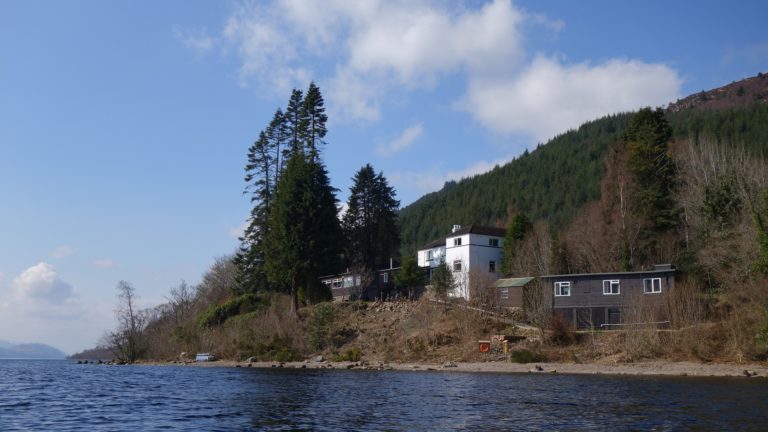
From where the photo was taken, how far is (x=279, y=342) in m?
65.4

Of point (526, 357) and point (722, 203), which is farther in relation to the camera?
point (722, 203)

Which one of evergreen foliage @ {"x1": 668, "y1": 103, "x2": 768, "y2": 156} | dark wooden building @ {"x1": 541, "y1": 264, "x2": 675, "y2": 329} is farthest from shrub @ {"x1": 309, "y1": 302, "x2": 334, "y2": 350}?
evergreen foliage @ {"x1": 668, "y1": 103, "x2": 768, "y2": 156}

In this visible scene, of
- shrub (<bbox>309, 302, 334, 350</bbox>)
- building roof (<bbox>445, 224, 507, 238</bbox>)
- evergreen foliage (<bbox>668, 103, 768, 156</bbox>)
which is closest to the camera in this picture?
shrub (<bbox>309, 302, 334, 350</bbox>)

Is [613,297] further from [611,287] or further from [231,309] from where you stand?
[231,309]

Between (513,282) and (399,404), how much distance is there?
122 feet

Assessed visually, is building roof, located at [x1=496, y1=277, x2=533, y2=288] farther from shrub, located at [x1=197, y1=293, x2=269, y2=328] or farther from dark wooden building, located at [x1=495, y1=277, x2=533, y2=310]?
shrub, located at [x1=197, y1=293, x2=269, y2=328]

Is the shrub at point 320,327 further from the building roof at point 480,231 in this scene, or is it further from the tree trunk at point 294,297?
the building roof at point 480,231

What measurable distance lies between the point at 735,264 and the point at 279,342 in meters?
40.8

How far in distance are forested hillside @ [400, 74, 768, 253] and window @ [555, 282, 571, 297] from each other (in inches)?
2077

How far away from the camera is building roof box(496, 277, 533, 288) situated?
205ft

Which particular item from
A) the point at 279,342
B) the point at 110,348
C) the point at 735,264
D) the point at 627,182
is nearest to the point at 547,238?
the point at 627,182

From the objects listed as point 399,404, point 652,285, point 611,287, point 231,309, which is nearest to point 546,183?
point 231,309

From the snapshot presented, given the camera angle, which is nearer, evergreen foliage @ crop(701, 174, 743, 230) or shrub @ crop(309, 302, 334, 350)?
evergreen foliage @ crop(701, 174, 743, 230)

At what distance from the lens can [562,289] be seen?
5928 centimetres
